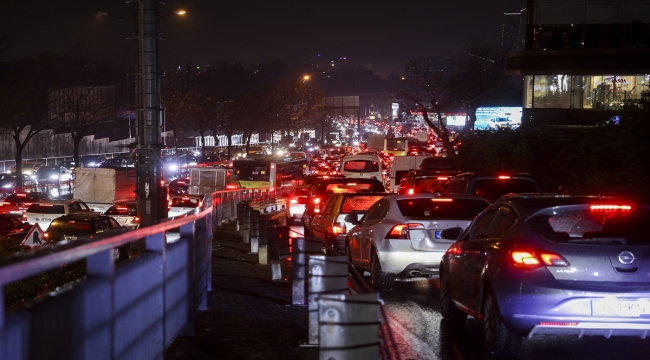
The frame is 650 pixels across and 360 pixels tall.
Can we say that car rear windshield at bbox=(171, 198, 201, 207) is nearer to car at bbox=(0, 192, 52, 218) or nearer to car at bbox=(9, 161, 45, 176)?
car at bbox=(0, 192, 52, 218)

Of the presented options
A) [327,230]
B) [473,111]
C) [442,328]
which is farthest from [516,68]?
[442,328]

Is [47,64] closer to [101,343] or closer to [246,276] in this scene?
[246,276]

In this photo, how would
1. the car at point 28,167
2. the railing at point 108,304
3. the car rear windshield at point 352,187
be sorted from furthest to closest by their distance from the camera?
the car at point 28,167 → the car rear windshield at point 352,187 → the railing at point 108,304

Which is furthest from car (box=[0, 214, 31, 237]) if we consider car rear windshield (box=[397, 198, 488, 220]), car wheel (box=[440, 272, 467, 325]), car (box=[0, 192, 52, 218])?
car wheel (box=[440, 272, 467, 325])

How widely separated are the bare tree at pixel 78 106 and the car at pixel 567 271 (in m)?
51.1

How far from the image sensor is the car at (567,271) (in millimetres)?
7660

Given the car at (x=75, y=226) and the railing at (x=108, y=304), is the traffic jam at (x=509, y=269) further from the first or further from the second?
the car at (x=75, y=226)

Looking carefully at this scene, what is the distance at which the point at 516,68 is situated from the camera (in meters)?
50.3

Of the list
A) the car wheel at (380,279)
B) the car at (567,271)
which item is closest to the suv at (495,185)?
the car wheel at (380,279)

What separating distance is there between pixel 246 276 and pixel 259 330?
572cm

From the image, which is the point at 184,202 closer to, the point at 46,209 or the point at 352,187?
the point at 46,209

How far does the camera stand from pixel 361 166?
4188 centimetres

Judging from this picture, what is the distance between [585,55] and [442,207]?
119 ft

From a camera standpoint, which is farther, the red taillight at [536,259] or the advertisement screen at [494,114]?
the advertisement screen at [494,114]
